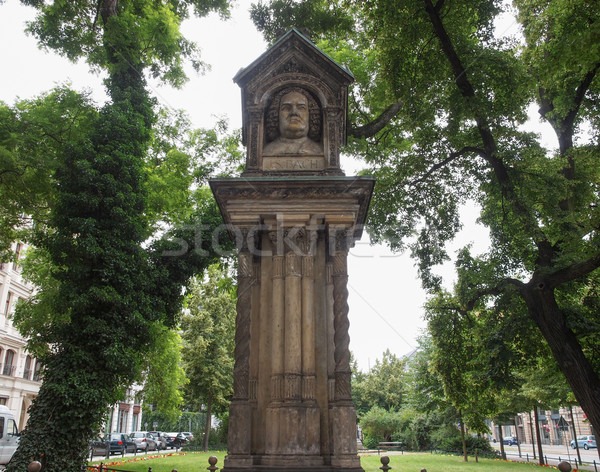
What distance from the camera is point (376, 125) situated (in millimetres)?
18703

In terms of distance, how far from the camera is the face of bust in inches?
367

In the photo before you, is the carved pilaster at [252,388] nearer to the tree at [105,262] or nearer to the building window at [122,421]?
the tree at [105,262]

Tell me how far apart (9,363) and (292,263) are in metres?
38.1

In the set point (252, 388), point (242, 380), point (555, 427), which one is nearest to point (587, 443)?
point (555, 427)

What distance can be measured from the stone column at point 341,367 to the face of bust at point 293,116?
2.38 metres

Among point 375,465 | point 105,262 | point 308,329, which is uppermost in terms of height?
point 105,262

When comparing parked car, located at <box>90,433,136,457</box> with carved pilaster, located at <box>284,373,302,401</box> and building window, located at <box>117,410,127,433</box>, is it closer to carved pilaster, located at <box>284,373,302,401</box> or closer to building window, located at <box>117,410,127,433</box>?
carved pilaster, located at <box>284,373,302,401</box>

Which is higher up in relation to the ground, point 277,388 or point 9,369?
point 9,369

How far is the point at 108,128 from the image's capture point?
1508 cm

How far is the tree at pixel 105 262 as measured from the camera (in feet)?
41.0

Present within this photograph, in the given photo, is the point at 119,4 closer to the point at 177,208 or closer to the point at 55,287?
the point at 177,208

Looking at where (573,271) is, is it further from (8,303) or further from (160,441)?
(8,303)

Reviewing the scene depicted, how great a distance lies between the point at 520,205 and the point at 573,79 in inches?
181

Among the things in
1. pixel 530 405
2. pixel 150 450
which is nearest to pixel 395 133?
pixel 530 405
